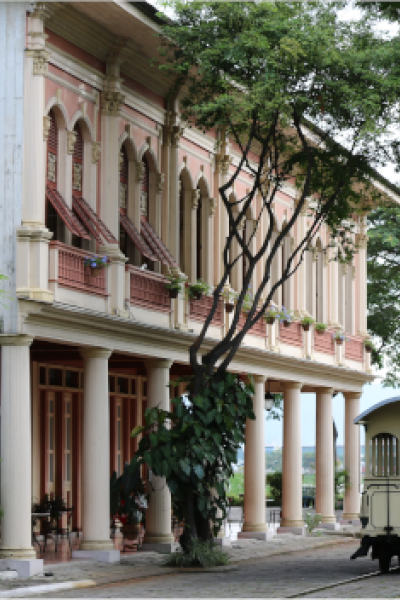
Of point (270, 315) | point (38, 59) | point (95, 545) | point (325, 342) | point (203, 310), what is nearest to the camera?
point (38, 59)

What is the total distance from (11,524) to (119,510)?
3701mm

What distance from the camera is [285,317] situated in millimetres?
31969

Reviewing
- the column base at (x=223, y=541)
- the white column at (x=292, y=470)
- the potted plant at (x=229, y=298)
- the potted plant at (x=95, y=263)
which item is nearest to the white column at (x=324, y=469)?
the white column at (x=292, y=470)

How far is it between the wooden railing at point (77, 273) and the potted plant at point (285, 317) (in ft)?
32.0

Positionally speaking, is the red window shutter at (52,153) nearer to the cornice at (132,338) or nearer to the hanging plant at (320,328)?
the cornice at (132,338)

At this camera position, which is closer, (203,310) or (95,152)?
(95,152)

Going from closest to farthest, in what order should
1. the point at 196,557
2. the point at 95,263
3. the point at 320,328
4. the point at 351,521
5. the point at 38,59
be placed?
the point at 38,59 → the point at 196,557 → the point at 95,263 → the point at 320,328 → the point at 351,521

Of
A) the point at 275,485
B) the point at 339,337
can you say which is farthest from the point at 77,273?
the point at 275,485

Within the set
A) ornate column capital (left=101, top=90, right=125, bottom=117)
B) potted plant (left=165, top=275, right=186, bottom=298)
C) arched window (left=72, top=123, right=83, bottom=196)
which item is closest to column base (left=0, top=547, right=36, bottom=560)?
arched window (left=72, top=123, right=83, bottom=196)

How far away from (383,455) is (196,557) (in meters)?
3.77

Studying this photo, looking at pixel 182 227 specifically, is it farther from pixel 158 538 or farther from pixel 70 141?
pixel 158 538

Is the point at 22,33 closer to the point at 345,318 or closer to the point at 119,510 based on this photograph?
the point at 119,510

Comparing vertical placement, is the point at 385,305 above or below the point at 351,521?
above

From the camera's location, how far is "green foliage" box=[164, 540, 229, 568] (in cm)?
2180
